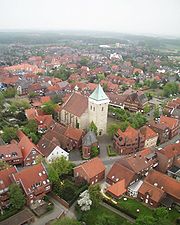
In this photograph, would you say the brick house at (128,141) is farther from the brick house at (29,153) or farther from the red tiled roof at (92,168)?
the brick house at (29,153)

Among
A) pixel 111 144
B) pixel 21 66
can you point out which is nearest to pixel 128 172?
pixel 111 144

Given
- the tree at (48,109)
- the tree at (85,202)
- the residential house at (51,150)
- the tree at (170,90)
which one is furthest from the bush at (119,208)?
the tree at (170,90)

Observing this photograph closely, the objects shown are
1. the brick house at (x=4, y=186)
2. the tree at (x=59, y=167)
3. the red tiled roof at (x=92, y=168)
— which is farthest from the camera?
the red tiled roof at (x=92, y=168)

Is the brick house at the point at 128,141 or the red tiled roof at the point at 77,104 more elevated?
the red tiled roof at the point at 77,104

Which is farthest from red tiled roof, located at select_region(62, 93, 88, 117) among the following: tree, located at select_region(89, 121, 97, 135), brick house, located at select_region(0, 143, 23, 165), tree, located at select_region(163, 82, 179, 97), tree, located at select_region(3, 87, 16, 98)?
tree, located at select_region(163, 82, 179, 97)

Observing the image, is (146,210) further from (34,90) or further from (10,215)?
(34,90)

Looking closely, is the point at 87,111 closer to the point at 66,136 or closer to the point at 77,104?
the point at 77,104

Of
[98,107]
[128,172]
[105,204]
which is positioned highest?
[98,107]
